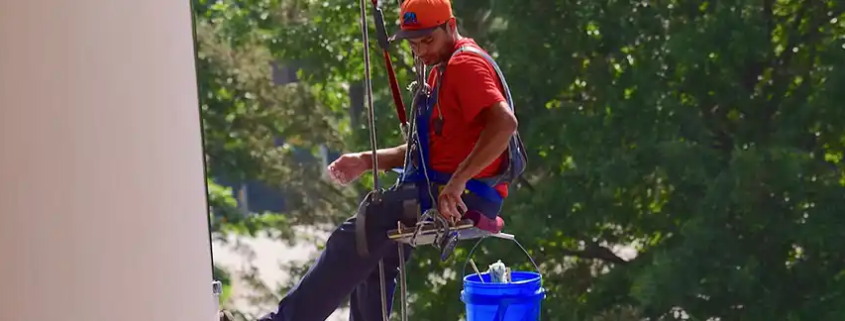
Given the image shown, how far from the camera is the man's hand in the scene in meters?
2.73

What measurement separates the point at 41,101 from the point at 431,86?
1.40m

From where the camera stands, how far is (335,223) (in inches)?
305

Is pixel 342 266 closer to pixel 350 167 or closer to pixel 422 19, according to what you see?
pixel 350 167

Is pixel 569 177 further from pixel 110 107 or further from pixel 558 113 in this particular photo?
pixel 110 107

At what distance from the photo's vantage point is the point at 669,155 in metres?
6.27

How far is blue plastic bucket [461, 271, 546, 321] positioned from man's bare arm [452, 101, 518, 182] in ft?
1.40

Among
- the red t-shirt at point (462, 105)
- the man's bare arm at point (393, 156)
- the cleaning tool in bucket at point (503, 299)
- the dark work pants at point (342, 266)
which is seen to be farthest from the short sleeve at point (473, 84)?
the cleaning tool in bucket at point (503, 299)

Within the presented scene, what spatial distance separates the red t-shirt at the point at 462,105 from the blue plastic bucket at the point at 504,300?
0.31 m

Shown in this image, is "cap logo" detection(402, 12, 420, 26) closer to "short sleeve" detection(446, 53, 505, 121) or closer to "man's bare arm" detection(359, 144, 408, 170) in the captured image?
"short sleeve" detection(446, 53, 505, 121)

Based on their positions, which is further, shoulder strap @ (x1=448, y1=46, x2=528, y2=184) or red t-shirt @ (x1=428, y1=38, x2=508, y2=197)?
shoulder strap @ (x1=448, y1=46, x2=528, y2=184)

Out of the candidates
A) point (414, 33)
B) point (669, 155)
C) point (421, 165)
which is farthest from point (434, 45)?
point (669, 155)

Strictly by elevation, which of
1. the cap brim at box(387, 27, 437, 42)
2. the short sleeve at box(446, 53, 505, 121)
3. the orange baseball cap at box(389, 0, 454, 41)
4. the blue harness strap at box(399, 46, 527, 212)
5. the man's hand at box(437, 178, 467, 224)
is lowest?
the man's hand at box(437, 178, 467, 224)

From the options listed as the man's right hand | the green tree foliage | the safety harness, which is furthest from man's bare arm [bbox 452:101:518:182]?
the green tree foliage

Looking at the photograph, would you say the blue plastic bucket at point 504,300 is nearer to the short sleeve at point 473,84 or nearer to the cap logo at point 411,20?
the short sleeve at point 473,84
